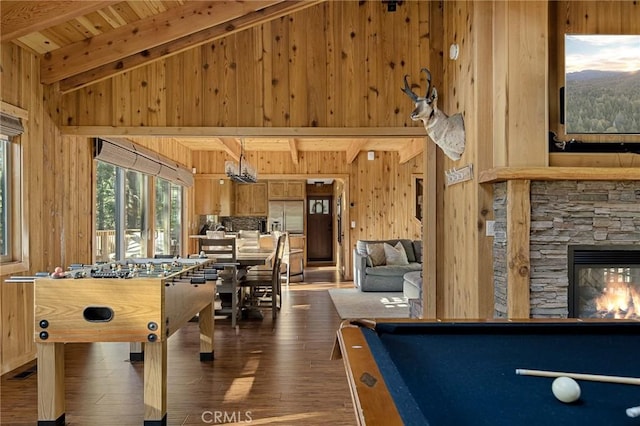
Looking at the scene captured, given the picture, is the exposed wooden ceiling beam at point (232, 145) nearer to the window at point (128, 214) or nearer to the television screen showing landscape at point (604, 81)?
the window at point (128, 214)

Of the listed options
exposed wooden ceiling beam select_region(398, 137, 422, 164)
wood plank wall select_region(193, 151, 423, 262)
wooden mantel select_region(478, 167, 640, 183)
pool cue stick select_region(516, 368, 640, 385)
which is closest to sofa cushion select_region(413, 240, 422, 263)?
wood plank wall select_region(193, 151, 423, 262)

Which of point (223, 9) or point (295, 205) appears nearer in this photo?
point (223, 9)

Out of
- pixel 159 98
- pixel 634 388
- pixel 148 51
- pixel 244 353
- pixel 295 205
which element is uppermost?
pixel 148 51

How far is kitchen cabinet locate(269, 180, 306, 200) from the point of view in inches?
450

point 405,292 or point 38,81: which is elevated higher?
point 38,81

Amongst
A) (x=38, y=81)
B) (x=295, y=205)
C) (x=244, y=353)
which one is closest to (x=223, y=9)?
(x=38, y=81)

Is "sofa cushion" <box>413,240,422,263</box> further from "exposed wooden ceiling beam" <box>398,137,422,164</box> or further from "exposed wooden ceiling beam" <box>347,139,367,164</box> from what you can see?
"exposed wooden ceiling beam" <box>347,139,367,164</box>

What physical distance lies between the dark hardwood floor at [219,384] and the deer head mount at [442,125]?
7.12 ft

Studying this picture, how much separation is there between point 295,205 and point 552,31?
8.44 m

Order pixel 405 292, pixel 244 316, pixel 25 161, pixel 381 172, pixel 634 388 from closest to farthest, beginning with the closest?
pixel 634 388 → pixel 25 161 → pixel 244 316 → pixel 405 292 → pixel 381 172

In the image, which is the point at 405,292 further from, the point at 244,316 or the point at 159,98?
the point at 159,98

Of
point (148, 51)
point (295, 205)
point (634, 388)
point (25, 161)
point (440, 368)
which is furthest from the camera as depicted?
point (295, 205)

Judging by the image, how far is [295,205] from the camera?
11.5 metres
